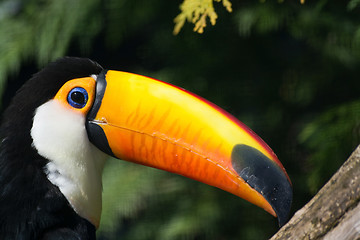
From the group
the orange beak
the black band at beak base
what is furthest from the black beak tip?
the black band at beak base

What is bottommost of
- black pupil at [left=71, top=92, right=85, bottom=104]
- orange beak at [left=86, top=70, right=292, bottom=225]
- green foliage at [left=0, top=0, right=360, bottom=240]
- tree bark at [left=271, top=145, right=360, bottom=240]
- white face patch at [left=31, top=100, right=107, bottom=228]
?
green foliage at [left=0, top=0, right=360, bottom=240]

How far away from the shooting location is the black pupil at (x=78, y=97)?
9.58ft

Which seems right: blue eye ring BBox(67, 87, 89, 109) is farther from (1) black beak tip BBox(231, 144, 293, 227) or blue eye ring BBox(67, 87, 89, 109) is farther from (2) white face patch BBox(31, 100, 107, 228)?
(1) black beak tip BBox(231, 144, 293, 227)

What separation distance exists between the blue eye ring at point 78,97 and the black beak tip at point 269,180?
0.69 meters

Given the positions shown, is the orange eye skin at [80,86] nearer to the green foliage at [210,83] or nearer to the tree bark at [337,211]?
the tree bark at [337,211]

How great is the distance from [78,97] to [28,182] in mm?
400

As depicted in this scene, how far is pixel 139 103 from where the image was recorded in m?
2.83

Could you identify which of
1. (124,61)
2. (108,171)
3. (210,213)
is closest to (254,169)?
(210,213)

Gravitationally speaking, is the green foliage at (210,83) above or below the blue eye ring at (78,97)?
below

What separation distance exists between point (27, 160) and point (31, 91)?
279 mm

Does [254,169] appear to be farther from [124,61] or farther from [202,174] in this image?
[124,61]

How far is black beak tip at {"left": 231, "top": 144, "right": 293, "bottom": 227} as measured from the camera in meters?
2.58

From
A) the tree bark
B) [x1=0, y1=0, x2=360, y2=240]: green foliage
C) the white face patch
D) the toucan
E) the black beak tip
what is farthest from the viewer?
[x1=0, y1=0, x2=360, y2=240]: green foliage

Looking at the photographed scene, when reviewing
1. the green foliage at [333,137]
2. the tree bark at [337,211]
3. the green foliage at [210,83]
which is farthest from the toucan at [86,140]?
the green foliage at [210,83]
